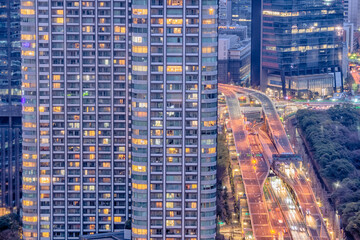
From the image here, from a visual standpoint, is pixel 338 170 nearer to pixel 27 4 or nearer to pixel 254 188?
pixel 254 188

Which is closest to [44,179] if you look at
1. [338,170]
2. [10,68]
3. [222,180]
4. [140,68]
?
[140,68]

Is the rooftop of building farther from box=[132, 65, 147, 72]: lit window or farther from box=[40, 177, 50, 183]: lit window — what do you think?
box=[132, 65, 147, 72]: lit window

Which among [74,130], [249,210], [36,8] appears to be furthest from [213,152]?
[249,210]

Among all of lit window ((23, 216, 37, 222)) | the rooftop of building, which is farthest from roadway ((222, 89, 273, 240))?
lit window ((23, 216, 37, 222))

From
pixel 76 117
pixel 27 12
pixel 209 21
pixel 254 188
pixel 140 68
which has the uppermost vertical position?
pixel 27 12

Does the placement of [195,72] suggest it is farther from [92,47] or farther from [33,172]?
[33,172]

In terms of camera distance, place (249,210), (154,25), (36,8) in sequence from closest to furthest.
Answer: (154,25), (36,8), (249,210)
